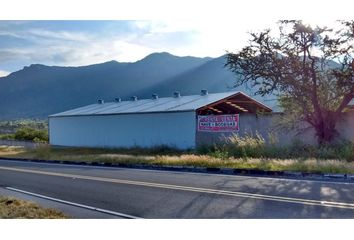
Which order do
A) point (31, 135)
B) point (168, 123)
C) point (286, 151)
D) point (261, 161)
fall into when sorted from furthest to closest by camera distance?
point (31, 135)
point (168, 123)
point (286, 151)
point (261, 161)

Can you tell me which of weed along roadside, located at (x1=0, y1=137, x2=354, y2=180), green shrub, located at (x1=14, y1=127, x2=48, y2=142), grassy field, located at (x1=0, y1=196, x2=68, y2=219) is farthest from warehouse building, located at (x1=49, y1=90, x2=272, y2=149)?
grassy field, located at (x1=0, y1=196, x2=68, y2=219)

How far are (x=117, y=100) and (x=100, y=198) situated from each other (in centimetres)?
3682

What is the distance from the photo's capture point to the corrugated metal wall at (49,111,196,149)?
28.8 metres

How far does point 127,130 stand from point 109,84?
2733cm

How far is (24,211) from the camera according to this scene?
8336 millimetres

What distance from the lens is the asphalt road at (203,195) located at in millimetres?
7926

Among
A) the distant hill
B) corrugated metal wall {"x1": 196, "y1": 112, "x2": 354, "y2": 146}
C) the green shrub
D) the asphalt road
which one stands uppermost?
the distant hill

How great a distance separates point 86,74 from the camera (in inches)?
2149

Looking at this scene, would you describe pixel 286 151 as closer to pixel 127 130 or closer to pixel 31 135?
pixel 127 130

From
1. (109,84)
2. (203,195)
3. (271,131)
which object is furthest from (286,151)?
(109,84)

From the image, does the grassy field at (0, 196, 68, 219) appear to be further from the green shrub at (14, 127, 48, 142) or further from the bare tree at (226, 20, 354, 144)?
the green shrub at (14, 127, 48, 142)

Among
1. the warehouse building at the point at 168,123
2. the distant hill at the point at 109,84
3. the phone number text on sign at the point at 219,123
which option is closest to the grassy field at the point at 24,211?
the phone number text on sign at the point at 219,123

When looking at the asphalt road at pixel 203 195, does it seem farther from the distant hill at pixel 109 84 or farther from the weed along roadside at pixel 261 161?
the distant hill at pixel 109 84

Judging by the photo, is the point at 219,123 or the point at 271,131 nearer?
the point at 271,131
